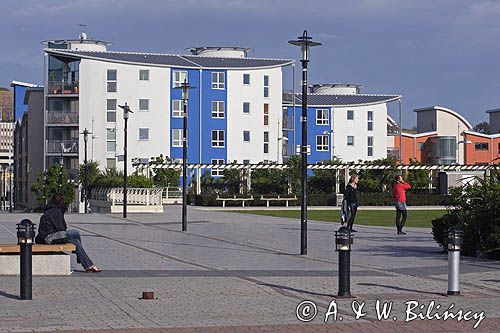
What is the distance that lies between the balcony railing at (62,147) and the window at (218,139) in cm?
1251

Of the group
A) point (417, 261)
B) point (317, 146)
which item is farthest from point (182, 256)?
point (317, 146)

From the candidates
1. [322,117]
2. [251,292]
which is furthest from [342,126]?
[251,292]

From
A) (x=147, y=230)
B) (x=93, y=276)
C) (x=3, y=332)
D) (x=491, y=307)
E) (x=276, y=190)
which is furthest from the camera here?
(x=276, y=190)

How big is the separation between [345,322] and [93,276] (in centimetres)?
633

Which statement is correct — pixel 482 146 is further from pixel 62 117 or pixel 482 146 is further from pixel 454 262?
pixel 454 262

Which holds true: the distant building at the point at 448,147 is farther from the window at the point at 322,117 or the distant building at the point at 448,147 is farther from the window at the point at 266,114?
the window at the point at 266,114

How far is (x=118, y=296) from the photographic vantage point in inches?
555

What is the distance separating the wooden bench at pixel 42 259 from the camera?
54.3 ft

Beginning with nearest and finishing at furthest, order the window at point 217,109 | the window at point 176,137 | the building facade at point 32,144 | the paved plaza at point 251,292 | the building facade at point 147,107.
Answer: the paved plaza at point 251,292 → the building facade at point 147,107 → the window at point 176,137 → the window at point 217,109 → the building facade at point 32,144

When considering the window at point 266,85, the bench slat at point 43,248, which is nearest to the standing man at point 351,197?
the bench slat at point 43,248

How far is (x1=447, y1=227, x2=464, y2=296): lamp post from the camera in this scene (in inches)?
570

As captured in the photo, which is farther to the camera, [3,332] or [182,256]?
[182,256]

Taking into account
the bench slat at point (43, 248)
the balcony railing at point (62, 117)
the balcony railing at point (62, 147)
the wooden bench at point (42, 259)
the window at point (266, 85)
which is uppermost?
the window at point (266, 85)

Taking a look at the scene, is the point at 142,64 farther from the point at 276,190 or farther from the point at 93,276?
the point at 93,276
